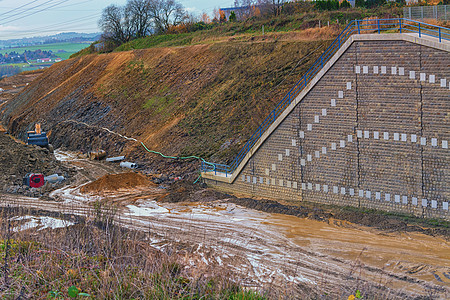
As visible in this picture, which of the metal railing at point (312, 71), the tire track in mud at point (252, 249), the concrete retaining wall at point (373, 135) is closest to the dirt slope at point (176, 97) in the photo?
the metal railing at point (312, 71)

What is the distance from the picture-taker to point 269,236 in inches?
829

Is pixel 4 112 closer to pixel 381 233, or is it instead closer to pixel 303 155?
pixel 303 155

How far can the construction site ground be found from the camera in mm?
16125

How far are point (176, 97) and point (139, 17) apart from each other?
1564 inches

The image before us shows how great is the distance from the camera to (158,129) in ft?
127

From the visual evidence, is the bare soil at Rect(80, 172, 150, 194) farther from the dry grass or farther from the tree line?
the tree line

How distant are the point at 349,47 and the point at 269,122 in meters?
6.06

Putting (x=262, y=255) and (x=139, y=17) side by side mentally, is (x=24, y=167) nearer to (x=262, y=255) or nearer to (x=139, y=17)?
(x=262, y=255)

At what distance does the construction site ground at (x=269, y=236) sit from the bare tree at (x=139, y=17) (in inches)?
1910

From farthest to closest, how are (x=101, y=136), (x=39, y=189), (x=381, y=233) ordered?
(x=101, y=136)
(x=39, y=189)
(x=381, y=233)

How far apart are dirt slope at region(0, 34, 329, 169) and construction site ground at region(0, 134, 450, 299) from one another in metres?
5.64

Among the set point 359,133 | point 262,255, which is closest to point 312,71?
point 359,133

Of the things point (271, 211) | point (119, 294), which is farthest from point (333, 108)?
point (119, 294)

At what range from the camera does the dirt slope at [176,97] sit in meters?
33.1
